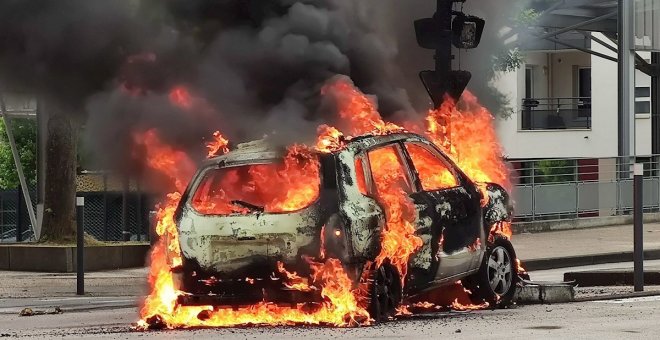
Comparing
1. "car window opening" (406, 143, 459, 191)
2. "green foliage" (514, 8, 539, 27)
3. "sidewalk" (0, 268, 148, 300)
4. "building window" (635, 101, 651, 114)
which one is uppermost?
"green foliage" (514, 8, 539, 27)

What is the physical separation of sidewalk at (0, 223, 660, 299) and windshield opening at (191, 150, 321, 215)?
6.12m

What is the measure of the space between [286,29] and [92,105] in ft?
6.31

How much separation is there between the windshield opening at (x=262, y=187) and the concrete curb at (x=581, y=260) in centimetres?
959

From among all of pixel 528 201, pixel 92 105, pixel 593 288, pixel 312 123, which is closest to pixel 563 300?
pixel 593 288

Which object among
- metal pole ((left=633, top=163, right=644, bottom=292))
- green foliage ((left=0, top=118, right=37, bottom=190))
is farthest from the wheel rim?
green foliage ((left=0, top=118, right=37, bottom=190))

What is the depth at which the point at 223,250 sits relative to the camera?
11367mm

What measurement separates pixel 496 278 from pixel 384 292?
5.96ft

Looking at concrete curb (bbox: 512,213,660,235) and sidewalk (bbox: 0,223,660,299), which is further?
concrete curb (bbox: 512,213,660,235)

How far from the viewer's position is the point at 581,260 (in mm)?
21859

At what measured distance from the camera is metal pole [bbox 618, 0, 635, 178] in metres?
31.9

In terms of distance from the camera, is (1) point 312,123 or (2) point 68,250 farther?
(2) point 68,250

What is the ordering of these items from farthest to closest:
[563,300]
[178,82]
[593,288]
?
[593,288] → [563,300] → [178,82]

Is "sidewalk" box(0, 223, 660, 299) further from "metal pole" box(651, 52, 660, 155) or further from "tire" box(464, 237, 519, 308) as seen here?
"metal pole" box(651, 52, 660, 155)

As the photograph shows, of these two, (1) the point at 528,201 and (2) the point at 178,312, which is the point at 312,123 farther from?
(1) the point at 528,201
